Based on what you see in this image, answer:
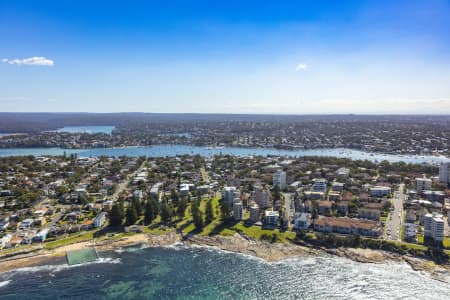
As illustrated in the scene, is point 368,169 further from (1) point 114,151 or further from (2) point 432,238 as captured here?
(1) point 114,151

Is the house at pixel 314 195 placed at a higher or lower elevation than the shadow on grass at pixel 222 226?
higher

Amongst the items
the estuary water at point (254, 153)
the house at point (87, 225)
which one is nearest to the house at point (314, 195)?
the house at point (87, 225)

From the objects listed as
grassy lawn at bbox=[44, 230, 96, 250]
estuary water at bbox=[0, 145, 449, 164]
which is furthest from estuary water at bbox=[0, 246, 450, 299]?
estuary water at bbox=[0, 145, 449, 164]

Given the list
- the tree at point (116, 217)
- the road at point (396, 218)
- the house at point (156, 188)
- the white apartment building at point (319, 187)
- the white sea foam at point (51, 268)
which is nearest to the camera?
the white sea foam at point (51, 268)

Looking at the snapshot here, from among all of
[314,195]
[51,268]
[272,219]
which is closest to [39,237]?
[51,268]

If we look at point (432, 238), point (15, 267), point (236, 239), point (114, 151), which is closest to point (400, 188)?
point (432, 238)

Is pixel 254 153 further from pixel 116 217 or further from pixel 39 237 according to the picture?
pixel 39 237

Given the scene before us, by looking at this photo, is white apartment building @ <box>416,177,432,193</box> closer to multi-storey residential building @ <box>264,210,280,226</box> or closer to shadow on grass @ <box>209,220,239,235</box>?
multi-storey residential building @ <box>264,210,280,226</box>

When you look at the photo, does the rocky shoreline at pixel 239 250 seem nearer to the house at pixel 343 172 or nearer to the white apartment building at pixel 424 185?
the white apartment building at pixel 424 185
